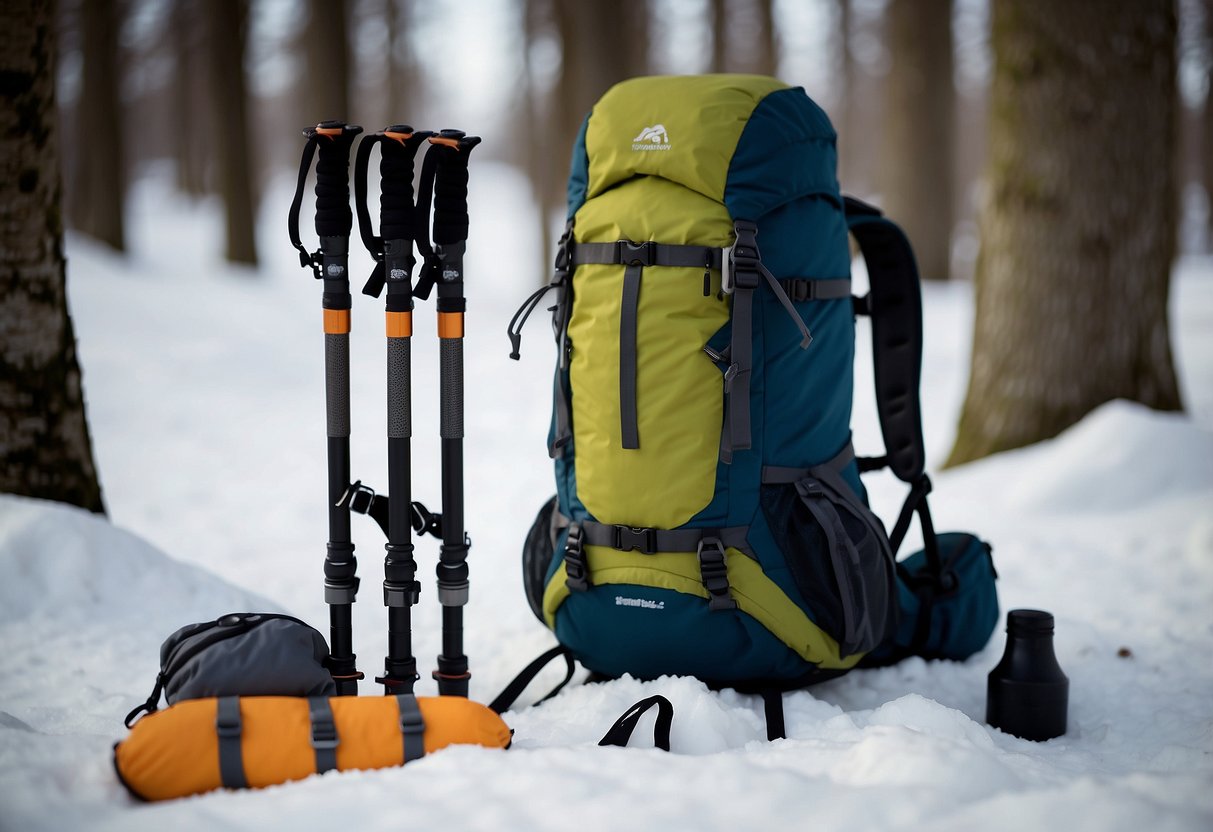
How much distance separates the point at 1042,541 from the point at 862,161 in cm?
3510

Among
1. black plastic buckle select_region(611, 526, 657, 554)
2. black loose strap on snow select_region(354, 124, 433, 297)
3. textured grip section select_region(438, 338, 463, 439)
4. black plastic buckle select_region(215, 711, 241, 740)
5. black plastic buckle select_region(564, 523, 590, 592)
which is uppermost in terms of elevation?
black loose strap on snow select_region(354, 124, 433, 297)

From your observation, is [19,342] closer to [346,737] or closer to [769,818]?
[346,737]

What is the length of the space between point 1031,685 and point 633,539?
3.55 feet

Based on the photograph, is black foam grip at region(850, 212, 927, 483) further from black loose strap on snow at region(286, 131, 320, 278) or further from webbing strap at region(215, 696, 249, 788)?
webbing strap at region(215, 696, 249, 788)

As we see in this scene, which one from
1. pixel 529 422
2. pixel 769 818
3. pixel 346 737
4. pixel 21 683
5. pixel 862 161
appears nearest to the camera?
pixel 769 818

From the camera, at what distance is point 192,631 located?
7.55ft

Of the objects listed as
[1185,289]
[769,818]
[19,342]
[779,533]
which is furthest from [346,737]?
[1185,289]

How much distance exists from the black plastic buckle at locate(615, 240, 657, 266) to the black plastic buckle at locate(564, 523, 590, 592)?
697 mm

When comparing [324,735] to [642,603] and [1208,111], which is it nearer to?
[642,603]

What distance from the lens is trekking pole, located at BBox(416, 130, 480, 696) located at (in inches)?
95.6

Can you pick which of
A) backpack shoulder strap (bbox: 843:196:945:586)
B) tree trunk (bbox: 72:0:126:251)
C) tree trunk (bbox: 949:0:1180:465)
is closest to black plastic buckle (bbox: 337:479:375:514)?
backpack shoulder strap (bbox: 843:196:945:586)

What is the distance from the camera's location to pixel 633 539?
2.64m

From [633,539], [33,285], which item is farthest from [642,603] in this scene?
[33,285]

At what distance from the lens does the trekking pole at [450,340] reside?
7.97ft
